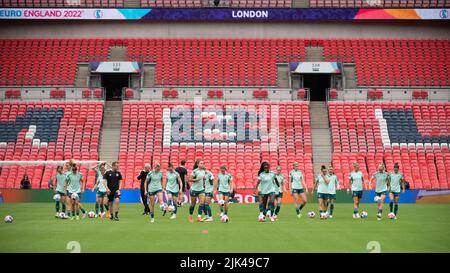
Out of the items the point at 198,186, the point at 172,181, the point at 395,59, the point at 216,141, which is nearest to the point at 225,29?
the point at 216,141

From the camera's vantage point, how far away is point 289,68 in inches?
1853

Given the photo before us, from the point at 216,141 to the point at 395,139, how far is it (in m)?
12.3

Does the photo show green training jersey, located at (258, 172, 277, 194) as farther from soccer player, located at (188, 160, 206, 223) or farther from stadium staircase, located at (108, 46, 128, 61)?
stadium staircase, located at (108, 46, 128, 61)

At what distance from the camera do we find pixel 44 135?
141ft

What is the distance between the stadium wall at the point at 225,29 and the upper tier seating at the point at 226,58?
636 mm

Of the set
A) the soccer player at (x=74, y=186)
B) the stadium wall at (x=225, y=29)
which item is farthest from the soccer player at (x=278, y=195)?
the stadium wall at (x=225, y=29)

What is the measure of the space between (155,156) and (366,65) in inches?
716

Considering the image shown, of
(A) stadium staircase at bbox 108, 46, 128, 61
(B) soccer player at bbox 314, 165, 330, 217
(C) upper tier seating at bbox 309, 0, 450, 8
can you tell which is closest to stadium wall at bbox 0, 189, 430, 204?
(B) soccer player at bbox 314, 165, 330, 217

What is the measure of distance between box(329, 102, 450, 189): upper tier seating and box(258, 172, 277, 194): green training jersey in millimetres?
17535

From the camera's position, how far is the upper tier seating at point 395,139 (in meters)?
40.1

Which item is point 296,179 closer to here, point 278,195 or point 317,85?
point 278,195

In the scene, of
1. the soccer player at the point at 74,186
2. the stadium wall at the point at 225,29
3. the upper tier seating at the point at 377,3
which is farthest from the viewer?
the stadium wall at the point at 225,29

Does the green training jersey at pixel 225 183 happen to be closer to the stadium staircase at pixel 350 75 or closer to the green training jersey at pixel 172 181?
the green training jersey at pixel 172 181
